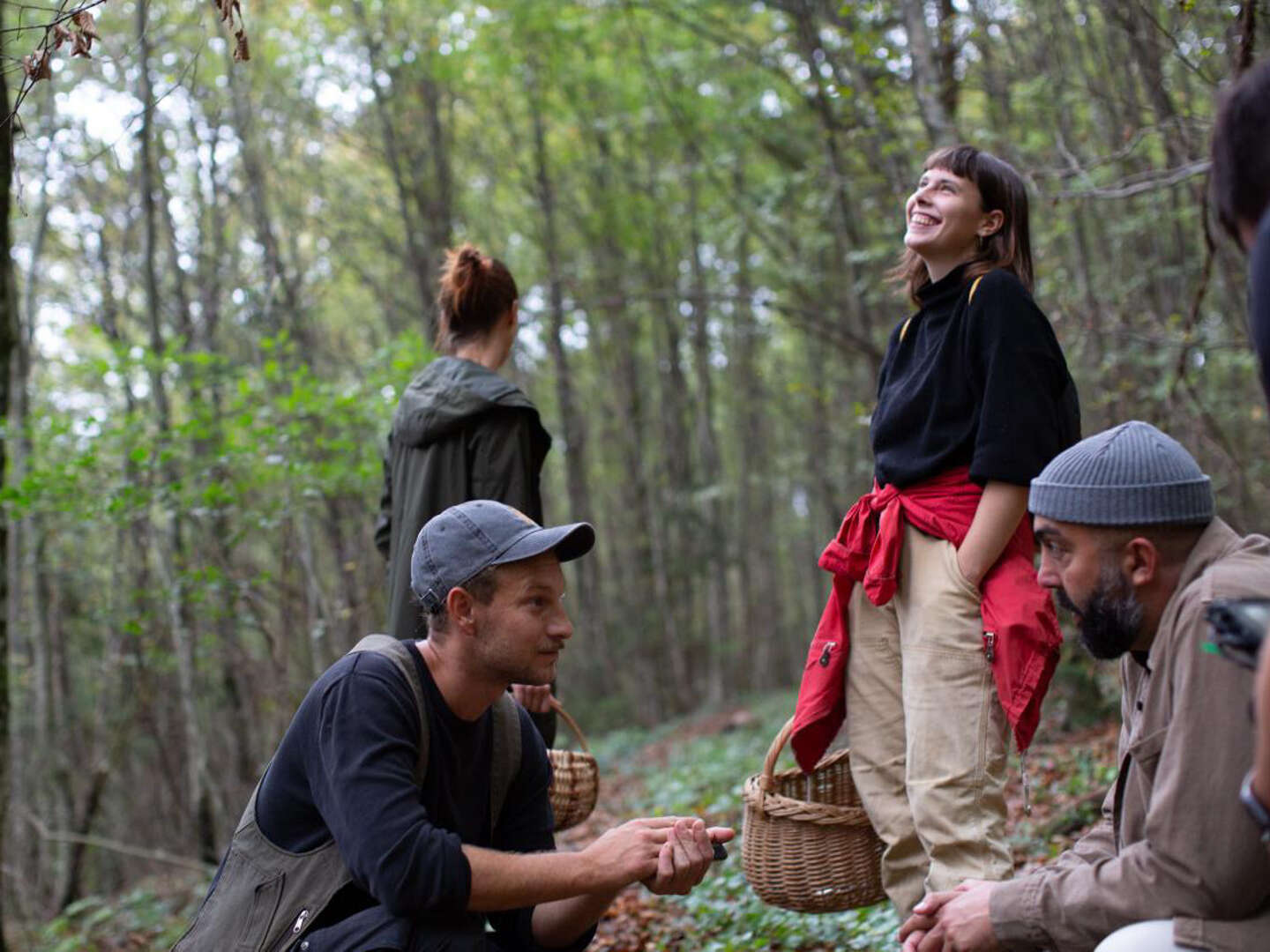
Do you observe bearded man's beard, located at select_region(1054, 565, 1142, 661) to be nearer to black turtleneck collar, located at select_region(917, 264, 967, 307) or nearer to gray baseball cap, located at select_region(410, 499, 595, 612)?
gray baseball cap, located at select_region(410, 499, 595, 612)

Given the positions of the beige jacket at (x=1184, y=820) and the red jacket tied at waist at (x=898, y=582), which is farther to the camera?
the red jacket tied at waist at (x=898, y=582)

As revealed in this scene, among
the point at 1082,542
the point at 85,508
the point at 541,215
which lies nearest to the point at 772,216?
the point at 541,215

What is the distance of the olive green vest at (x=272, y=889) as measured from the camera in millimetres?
2674

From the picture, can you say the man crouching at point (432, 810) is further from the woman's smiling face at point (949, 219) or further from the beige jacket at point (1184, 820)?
the woman's smiling face at point (949, 219)

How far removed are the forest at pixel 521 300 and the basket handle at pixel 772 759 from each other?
252cm

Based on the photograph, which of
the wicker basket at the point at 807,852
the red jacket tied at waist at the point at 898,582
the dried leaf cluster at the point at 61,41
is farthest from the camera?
the wicker basket at the point at 807,852

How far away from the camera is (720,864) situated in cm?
620

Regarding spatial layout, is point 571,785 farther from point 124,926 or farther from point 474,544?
point 124,926

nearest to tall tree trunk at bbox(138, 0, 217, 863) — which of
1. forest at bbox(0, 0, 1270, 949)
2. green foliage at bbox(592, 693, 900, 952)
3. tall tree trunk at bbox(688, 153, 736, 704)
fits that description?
forest at bbox(0, 0, 1270, 949)

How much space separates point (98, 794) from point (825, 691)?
9851 mm

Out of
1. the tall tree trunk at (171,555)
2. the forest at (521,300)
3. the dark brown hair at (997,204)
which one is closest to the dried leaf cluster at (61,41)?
the forest at (521,300)

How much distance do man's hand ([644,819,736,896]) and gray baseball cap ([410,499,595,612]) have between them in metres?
0.71

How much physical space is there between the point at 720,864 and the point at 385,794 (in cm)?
408

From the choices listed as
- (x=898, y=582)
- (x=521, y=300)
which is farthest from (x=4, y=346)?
(x=521, y=300)
